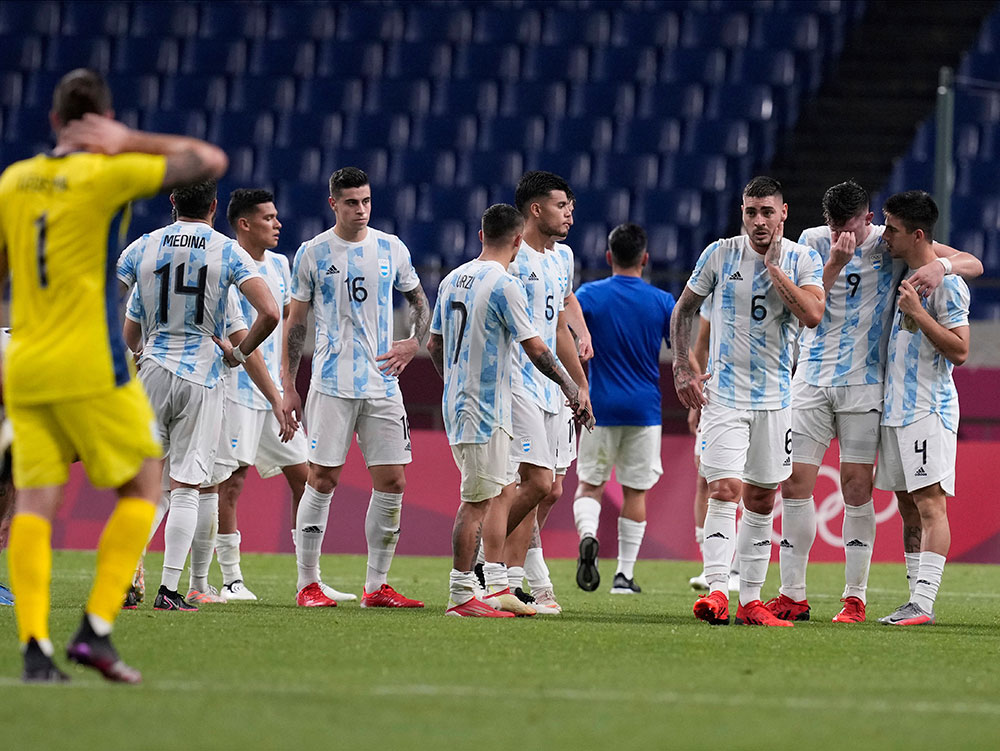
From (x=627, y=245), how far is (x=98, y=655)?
632 centimetres

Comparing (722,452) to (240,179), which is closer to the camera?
(722,452)

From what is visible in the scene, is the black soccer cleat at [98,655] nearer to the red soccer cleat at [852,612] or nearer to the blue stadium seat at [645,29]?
the red soccer cleat at [852,612]

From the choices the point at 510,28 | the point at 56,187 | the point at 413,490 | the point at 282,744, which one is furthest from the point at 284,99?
the point at 282,744

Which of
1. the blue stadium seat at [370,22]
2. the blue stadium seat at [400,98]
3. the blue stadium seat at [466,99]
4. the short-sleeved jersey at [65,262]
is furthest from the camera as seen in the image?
the blue stadium seat at [370,22]

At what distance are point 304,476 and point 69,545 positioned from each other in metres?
3.93

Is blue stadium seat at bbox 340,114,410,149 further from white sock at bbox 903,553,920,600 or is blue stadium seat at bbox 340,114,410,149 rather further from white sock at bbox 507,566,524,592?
white sock at bbox 903,553,920,600

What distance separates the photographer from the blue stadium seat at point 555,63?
1947cm

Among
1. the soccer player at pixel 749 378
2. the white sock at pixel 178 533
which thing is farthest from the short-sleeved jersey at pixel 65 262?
the soccer player at pixel 749 378

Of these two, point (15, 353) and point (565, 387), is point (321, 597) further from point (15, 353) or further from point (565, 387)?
point (15, 353)

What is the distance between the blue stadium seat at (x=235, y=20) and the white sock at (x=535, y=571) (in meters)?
13.1

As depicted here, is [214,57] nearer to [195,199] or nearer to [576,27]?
[576,27]

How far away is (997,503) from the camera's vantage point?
13094 millimetres

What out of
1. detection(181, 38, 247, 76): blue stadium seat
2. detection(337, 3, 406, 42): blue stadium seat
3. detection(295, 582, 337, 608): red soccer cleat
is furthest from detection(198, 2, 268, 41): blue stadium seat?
detection(295, 582, 337, 608): red soccer cleat

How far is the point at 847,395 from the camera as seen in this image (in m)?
8.20
